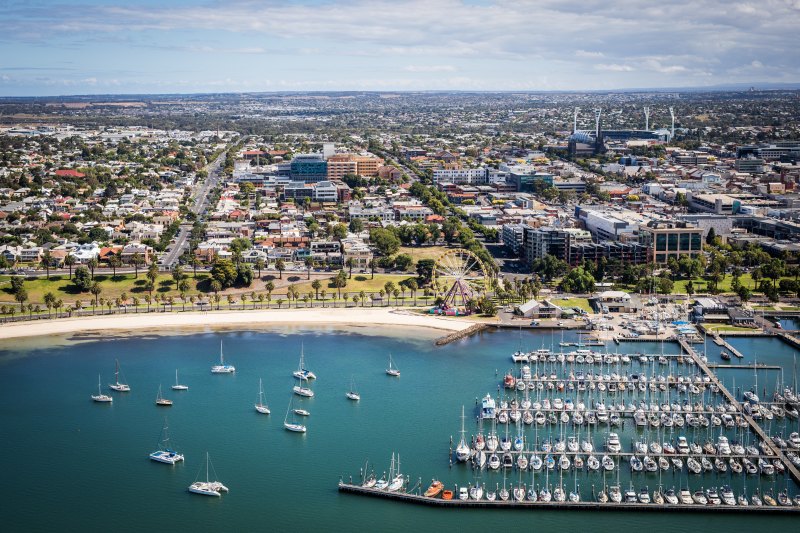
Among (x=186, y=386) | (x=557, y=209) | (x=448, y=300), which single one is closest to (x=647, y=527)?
(x=186, y=386)

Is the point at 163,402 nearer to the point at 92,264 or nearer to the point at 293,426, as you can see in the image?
the point at 293,426

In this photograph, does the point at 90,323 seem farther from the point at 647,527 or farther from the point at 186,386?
the point at 647,527

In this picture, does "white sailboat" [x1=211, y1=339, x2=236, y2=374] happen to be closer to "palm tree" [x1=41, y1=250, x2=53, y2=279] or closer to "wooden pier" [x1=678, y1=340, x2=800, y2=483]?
"palm tree" [x1=41, y1=250, x2=53, y2=279]

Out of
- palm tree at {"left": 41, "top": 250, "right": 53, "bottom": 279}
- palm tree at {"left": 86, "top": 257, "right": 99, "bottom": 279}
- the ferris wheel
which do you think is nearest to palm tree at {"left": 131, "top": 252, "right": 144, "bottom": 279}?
palm tree at {"left": 86, "top": 257, "right": 99, "bottom": 279}

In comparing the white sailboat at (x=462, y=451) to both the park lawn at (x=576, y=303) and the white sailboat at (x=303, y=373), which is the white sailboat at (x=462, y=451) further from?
the park lawn at (x=576, y=303)

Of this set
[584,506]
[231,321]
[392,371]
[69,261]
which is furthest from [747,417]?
[69,261]
